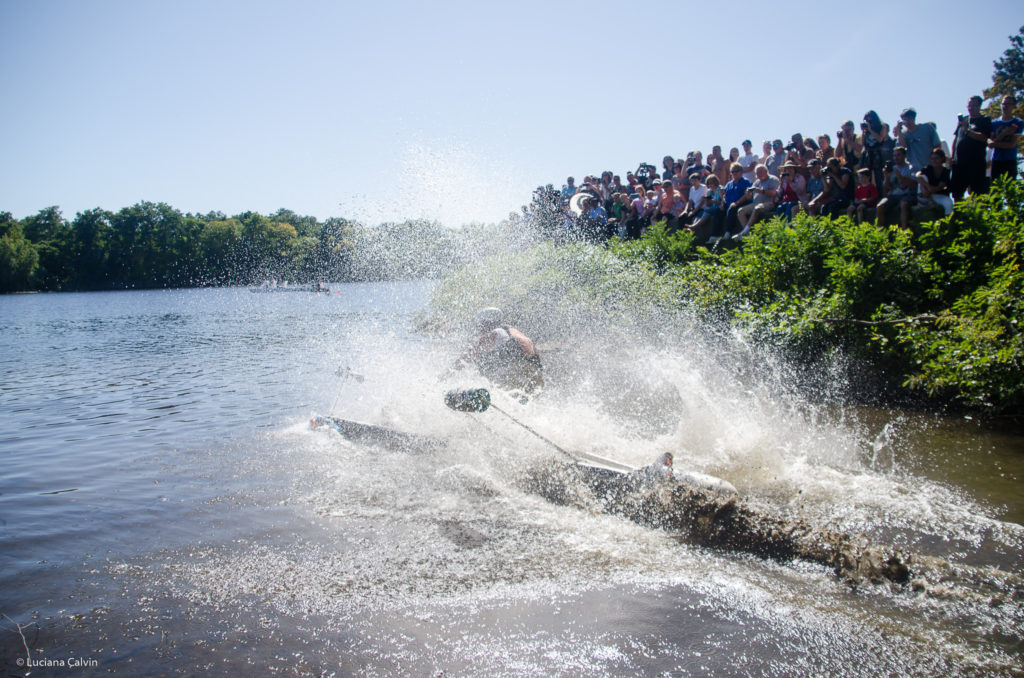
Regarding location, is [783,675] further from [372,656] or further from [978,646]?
[372,656]

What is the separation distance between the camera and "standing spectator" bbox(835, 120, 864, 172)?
1205cm

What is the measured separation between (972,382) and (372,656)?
26.0 ft

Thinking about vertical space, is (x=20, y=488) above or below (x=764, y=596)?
below

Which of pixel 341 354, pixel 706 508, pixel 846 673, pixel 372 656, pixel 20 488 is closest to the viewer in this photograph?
pixel 846 673

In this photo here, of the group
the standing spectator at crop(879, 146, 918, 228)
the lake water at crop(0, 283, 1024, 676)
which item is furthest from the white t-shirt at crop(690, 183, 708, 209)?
the lake water at crop(0, 283, 1024, 676)

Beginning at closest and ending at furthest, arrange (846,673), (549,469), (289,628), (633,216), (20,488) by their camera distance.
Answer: (846,673), (289,628), (549,469), (20,488), (633,216)

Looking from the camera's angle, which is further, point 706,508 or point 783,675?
point 706,508

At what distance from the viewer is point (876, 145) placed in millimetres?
11539

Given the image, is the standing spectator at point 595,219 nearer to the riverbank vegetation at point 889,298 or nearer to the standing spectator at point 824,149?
the riverbank vegetation at point 889,298

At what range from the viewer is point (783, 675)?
136 inches

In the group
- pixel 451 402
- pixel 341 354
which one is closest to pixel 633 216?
pixel 341 354

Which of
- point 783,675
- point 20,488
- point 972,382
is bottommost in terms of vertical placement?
point 20,488

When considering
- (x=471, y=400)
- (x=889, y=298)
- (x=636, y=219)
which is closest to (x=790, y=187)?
(x=889, y=298)

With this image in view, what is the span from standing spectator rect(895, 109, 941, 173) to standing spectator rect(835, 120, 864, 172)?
82 centimetres
